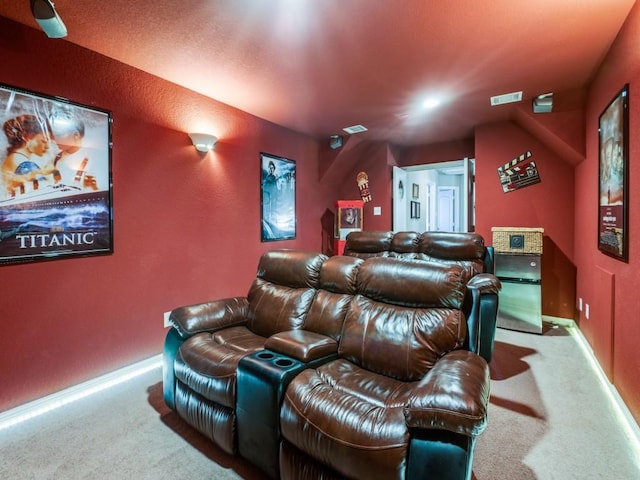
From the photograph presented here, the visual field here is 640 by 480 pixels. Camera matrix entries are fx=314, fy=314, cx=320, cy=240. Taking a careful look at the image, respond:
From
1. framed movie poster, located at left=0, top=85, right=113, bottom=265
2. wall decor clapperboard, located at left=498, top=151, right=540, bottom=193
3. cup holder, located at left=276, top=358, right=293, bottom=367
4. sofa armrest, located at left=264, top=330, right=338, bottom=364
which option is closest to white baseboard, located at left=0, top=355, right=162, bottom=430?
framed movie poster, located at left=0, top=85, right=113, bottom=265

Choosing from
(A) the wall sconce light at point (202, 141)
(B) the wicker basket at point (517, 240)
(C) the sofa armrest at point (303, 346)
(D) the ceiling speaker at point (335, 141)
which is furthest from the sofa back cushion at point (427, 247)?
(A) the wall sconce light at point (202, 141)

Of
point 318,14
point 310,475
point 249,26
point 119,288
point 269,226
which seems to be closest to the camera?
point 310,475

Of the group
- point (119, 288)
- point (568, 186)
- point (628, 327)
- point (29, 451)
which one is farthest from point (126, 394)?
point (568, 186)

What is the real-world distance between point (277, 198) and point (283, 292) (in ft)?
6.73

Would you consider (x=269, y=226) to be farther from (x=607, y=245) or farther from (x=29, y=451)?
(x=607, y=245)

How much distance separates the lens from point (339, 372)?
1650 millimetres

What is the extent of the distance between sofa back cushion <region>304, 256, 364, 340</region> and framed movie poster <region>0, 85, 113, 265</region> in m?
1.74

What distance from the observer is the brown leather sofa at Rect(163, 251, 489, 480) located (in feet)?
3.69

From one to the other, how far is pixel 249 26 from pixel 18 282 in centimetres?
228

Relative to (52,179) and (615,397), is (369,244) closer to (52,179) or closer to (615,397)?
(615,397)

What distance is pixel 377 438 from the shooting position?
1.17 meters

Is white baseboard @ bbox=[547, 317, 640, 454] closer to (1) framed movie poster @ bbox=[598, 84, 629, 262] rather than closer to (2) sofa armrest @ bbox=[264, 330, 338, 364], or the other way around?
(1) framed movie poster @ bbox=[598, 84, 629, 262]

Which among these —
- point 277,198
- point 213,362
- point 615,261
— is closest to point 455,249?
point 615,261

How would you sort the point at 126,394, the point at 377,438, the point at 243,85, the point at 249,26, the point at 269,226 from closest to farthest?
the point at 377,438 < the point at 249,26 < the point at 126,394 < the point at 243,85 < the point at 269,226
